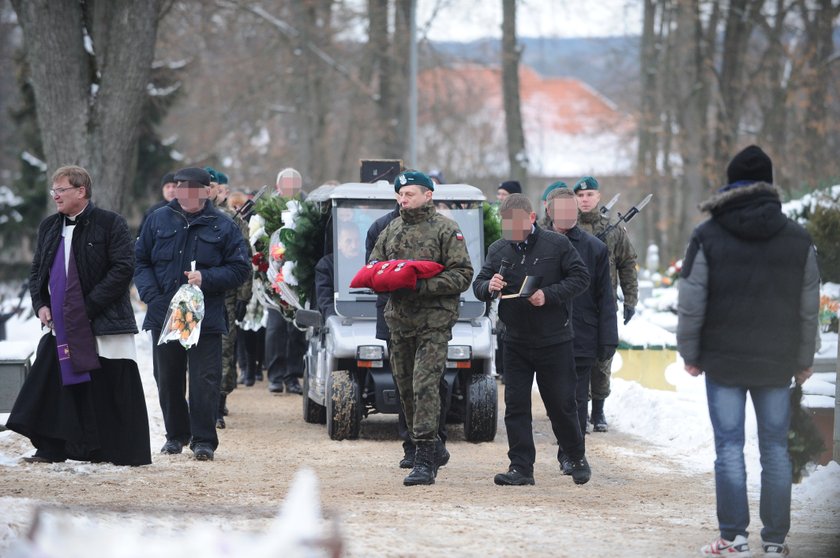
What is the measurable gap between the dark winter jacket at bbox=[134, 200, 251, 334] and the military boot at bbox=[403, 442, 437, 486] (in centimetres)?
181

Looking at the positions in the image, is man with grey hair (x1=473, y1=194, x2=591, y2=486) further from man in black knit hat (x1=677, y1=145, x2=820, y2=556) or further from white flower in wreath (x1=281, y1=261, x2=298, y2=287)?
white flower in wreath (x1=281, y1=261, x2=298, y2=287)

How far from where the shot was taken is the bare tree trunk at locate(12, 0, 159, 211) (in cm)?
1773

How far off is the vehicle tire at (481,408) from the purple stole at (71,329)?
3.42m

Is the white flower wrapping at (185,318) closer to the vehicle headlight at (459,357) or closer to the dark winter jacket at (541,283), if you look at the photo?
the dark winter jacket at (541,283)

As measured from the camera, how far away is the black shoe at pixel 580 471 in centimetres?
952

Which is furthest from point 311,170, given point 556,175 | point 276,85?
point 556,175

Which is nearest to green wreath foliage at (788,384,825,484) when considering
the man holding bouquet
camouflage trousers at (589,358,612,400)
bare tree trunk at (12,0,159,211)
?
camouflage trousers at (589,358,612,400)

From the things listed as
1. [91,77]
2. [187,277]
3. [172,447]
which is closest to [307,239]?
[187,277]

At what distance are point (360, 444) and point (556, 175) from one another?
58.4 metres

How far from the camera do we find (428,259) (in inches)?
363

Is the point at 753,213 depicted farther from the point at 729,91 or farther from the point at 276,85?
the point at 276,85

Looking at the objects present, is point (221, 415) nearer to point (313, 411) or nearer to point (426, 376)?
point (313, 411)

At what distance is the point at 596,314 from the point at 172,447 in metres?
3.18

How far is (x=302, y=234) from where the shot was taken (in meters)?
12.6
